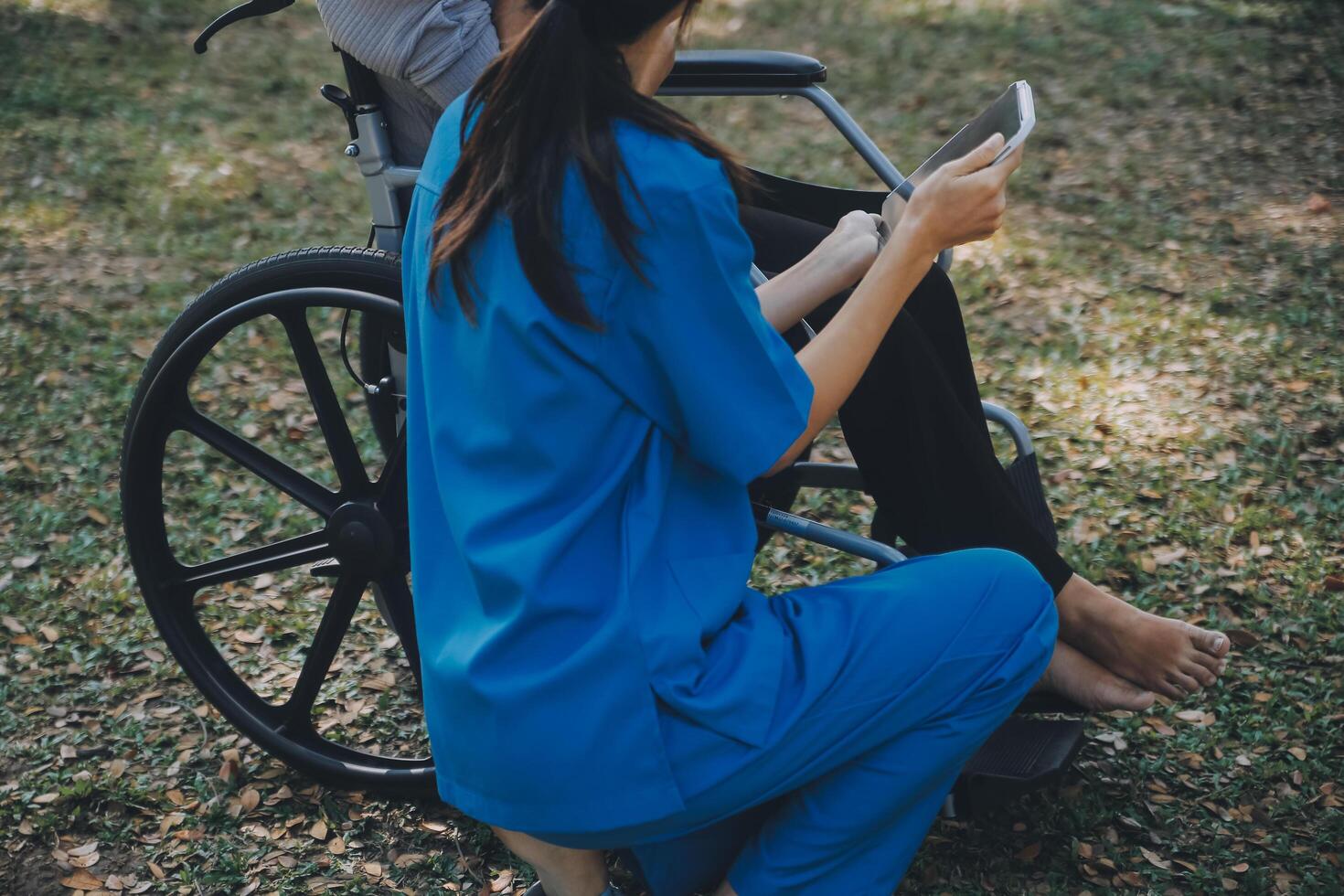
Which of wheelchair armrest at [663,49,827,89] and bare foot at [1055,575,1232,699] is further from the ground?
wheelchair armrest at [663,49,827,89]

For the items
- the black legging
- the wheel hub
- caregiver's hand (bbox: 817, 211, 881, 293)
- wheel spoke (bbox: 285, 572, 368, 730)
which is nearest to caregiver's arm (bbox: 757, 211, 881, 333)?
caregiver's hand (bbox: 817, 211, 881, 293)

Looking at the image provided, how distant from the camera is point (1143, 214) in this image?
14.4 feet

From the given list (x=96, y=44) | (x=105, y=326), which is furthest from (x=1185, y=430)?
(x=96, y=44)

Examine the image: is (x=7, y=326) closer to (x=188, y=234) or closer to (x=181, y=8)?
(x=188, y=234)

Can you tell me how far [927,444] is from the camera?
1976 millimetres

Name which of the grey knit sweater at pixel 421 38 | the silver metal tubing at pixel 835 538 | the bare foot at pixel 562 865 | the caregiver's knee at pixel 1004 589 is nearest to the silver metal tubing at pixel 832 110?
the grey knit sweater at pixel 421 38

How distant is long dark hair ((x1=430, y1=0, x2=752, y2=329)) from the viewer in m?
1.31

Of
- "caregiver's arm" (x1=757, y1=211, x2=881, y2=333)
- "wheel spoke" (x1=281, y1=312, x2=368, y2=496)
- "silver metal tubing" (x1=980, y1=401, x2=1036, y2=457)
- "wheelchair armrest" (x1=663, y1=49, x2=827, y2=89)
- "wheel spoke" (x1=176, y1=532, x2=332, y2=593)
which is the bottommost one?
"wheel spoke" (x1=176, y1=532, x2=332, y2=593)

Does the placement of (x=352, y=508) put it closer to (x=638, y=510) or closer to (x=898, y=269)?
(x=638, y=510)

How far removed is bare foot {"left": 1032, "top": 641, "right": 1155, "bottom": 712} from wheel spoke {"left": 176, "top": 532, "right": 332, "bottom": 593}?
1216mm

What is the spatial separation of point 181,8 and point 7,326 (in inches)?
135

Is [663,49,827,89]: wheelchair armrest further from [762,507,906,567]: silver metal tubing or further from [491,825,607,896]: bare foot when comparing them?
[491,825,607,896]: bare foot

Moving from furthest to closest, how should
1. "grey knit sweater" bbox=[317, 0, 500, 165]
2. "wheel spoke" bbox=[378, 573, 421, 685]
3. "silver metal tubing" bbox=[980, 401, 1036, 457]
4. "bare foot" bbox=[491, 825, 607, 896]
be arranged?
"silver metal tubing" bbox=[980, 401, 1036, 457]
"wheel spoke" bbox=[378, 573, 421, 685]
"grey knit sweater" bbox=[317, 0, 500, 165]
"bare foot" bbox=[491, 825, 607, 896]

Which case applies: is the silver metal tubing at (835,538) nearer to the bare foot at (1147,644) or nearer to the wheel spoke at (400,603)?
the bare foot at (1147,644)
